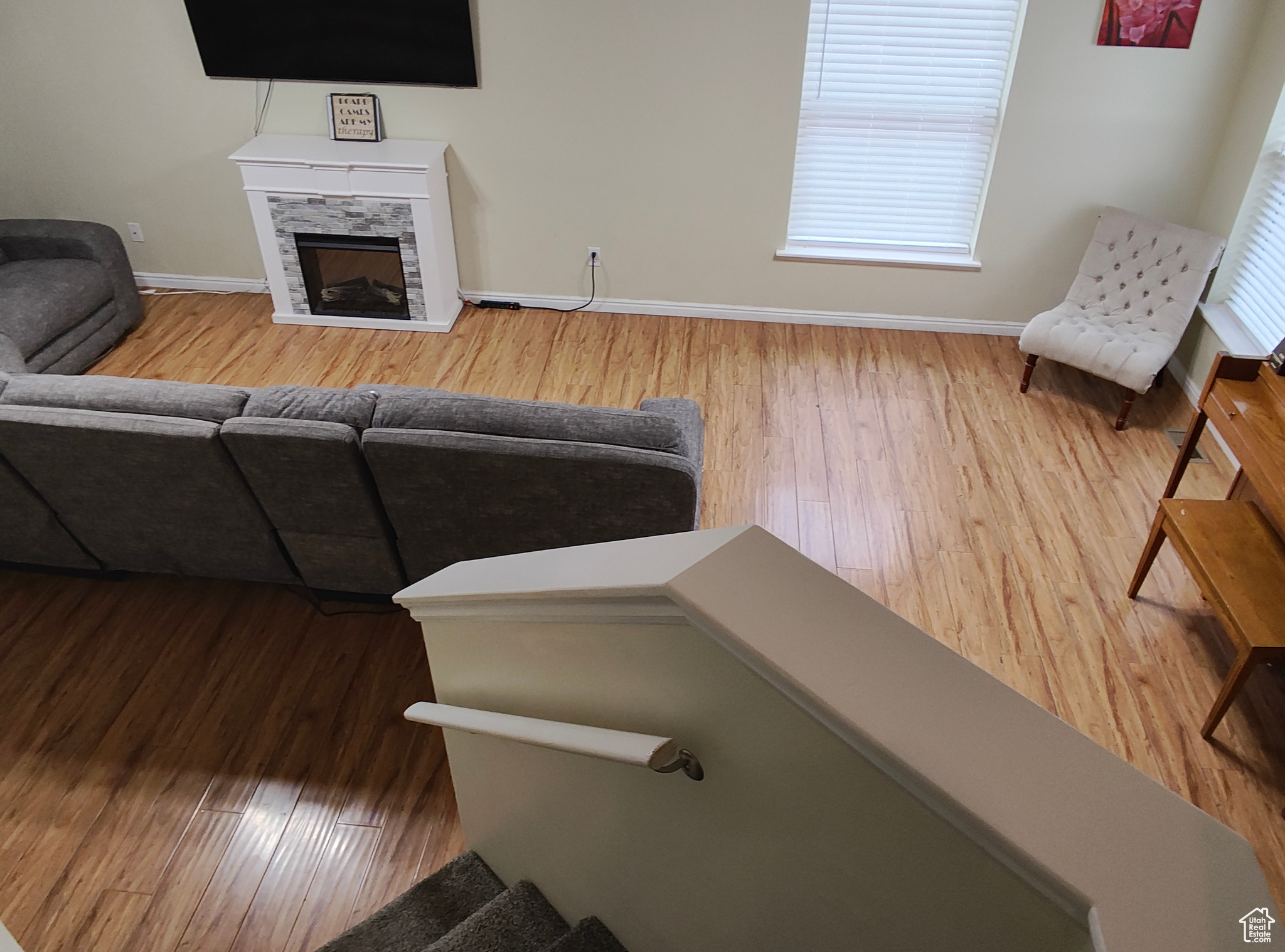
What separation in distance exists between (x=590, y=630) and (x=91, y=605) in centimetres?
268

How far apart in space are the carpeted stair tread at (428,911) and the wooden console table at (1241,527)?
6.82ft

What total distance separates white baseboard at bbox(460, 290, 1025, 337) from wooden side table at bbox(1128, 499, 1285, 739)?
79.4 inches

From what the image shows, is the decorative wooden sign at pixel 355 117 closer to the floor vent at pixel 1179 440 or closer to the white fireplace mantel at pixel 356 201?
the white fireplace mantel at pixel 356 201

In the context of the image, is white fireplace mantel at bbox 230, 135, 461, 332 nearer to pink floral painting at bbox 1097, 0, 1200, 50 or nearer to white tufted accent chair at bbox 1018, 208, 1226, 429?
white tufted accent chair at bbox 1018, 208, 1226, 429

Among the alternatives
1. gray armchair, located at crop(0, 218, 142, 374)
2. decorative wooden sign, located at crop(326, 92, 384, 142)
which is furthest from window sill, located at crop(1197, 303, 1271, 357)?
gray armchair, located at crop(0, 218, 142, 374)

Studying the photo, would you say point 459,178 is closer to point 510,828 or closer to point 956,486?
point 956,486

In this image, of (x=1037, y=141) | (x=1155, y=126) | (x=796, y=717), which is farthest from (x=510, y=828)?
(x=1155, y=126)

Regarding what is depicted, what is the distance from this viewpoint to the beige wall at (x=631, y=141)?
388 centimetres

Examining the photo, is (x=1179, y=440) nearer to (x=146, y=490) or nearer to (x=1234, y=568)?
(x=1234, y=568)

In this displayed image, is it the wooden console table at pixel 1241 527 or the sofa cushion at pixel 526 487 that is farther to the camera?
the wooden console table at pixel 1241 527

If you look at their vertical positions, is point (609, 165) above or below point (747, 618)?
below

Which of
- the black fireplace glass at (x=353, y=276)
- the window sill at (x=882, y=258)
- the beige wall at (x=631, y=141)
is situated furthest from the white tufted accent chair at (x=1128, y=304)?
the black fireplace glass at (x=353, y=276)

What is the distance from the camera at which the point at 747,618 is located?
753 millimetres

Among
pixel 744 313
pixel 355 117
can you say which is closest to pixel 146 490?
pixel 355 117
